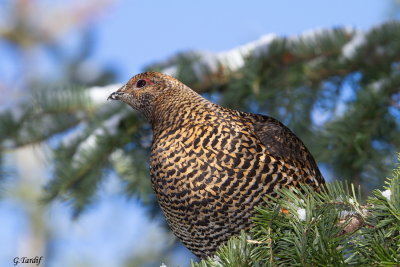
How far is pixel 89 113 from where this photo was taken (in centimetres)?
452

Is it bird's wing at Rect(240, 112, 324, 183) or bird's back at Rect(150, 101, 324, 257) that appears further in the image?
bird's wing at Rect(240, 112, 324, 183)

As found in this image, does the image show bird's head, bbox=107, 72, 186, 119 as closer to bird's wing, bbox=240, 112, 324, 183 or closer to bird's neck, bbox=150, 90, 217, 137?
bird's neck, bbox=150, 90, 217, 137

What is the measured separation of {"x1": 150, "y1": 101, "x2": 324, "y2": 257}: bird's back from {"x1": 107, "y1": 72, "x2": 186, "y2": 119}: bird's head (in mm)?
418

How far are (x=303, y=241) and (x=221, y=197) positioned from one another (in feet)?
2.80

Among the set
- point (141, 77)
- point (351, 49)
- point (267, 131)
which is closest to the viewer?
point (267, 131)

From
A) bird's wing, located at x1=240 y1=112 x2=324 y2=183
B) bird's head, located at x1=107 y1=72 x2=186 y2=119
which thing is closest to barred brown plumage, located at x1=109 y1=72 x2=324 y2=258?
bird's wing, located at x1=240 y1=112 x2=324 y2=183

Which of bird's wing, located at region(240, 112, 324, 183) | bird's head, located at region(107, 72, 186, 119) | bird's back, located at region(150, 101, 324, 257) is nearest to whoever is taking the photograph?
bird's back, located at region(150, 101, 324, 257)

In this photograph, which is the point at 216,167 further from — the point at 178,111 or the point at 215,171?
the point at 178,111

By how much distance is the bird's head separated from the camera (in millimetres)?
3604

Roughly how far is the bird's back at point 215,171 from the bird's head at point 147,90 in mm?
418

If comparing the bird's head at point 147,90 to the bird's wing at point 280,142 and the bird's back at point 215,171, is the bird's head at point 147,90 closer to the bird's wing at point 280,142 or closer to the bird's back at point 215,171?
the bird's back at point 215,171

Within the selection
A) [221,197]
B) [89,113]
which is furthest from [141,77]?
[221,197]

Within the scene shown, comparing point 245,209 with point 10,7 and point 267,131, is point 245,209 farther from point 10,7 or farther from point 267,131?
point 10,7

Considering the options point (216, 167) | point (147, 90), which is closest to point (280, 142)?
point (216, 167)
